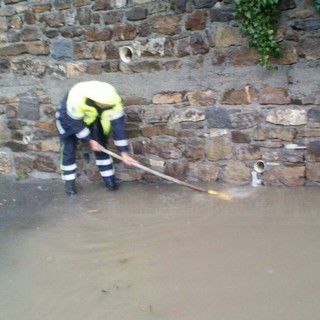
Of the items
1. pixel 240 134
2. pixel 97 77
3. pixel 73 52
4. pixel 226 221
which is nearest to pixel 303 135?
pixel 240 134

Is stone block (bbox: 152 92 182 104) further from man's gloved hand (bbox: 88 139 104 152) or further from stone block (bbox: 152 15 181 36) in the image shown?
man's gloved hand (bbox: 88 139 104 152)

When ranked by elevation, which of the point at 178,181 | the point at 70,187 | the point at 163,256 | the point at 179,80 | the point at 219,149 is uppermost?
the point at 179,80

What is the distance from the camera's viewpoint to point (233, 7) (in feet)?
13.9

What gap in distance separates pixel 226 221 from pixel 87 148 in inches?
77.5

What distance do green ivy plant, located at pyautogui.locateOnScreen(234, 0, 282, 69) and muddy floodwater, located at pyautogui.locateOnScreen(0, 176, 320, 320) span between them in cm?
130

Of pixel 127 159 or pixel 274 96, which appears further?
pixel 127 159

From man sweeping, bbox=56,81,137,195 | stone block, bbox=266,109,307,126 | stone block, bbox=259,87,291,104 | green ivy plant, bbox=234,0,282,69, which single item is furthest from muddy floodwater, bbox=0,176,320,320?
green ivy plant, bbox=234,0,282,69

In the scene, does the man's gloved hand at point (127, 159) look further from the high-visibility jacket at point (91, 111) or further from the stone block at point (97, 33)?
the stone block at point (97, 33)

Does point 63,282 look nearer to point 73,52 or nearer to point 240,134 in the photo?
point 240,134

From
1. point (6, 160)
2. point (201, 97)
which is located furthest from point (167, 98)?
point (6, 160)

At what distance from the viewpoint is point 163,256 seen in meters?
3.54

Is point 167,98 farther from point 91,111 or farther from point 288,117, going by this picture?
point 288,117

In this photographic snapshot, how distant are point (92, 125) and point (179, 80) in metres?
1.03

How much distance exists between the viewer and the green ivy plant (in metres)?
4.04
